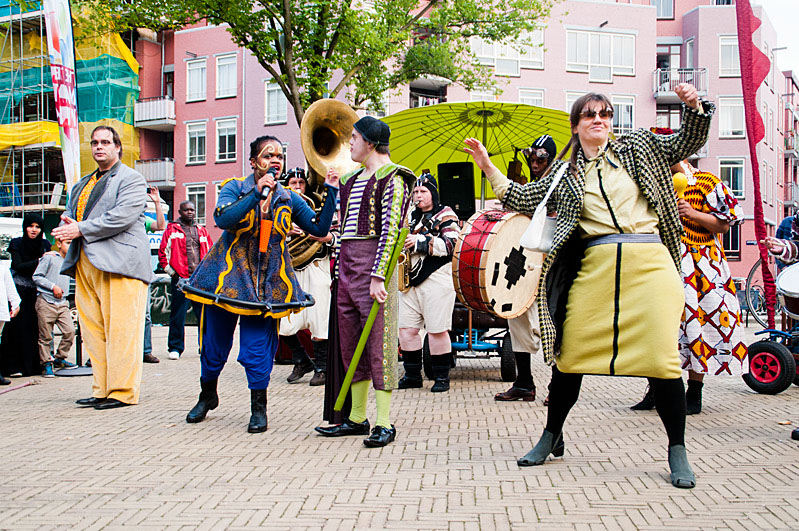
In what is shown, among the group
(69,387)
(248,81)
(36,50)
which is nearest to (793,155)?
(248,81)

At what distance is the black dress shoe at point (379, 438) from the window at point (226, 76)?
3622 cm

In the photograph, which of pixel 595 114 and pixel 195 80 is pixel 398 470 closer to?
pixel 595 114

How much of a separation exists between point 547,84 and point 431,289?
3443 cm

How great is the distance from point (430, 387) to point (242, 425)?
2677 millimetres

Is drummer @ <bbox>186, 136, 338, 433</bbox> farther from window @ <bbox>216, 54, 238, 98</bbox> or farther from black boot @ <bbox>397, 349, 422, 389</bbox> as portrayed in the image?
window @ <bbox>216, 54, 238, 98</bbox>

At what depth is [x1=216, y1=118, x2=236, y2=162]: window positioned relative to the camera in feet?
129

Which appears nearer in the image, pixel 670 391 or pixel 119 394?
pixel 670 391

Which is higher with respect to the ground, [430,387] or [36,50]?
[36,50]

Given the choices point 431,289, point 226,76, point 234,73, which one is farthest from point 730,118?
point 431,289

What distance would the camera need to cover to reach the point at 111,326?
6.66m

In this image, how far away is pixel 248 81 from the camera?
1527 inches

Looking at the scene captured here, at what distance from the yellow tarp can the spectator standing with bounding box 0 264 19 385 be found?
30378mm

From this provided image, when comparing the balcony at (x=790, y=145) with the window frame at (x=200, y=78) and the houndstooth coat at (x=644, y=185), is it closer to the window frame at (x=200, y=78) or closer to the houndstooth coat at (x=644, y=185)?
the window frame at (x=200, y=78)

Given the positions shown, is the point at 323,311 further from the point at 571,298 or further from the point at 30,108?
the point at 30,108
